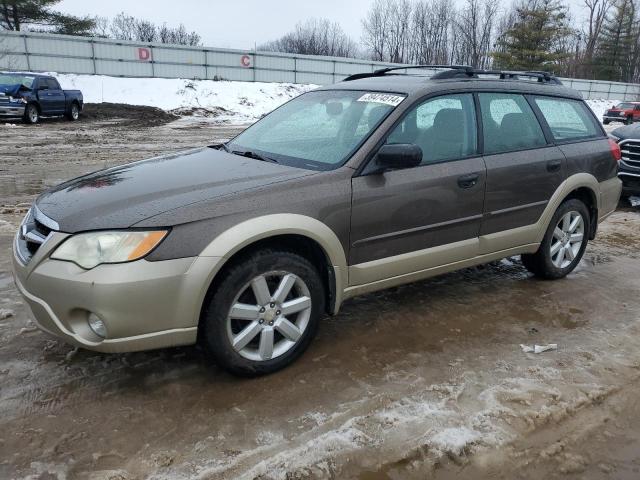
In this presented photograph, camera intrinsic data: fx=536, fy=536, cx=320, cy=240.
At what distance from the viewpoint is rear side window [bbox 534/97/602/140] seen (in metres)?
4.54

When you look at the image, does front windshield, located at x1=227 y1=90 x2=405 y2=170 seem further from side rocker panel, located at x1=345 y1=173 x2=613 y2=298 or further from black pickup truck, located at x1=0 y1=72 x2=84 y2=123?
black pickup truck, located at x1=0 y1=72 x2=84 y2=123

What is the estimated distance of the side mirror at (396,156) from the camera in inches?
129

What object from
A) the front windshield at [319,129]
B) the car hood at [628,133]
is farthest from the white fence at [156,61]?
the front windshield at [319,129]

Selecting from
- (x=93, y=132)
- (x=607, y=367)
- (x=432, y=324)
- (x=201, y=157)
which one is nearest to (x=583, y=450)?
(x=607, y=367)

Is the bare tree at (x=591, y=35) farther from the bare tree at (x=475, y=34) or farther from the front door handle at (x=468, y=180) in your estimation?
the front door handle at (x=468, y=180)

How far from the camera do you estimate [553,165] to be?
4375mm

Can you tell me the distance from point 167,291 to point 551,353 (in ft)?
8.19

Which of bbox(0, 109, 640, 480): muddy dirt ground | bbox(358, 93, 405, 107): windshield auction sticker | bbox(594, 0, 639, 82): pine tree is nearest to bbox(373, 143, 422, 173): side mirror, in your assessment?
bbox(358, 93, 405, 107): windshield auction sticker

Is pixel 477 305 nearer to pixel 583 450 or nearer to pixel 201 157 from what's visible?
pixel 583 450

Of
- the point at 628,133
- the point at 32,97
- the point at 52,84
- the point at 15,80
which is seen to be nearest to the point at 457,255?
the point at 628,133

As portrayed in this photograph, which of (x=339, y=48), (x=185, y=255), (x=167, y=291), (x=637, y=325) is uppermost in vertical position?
(x=339, y=48)

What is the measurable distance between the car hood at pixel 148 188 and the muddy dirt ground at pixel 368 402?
965mm

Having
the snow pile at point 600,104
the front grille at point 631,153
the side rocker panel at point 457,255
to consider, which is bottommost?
the snow pile at point 600,104

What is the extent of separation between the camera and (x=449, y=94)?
3.88m
